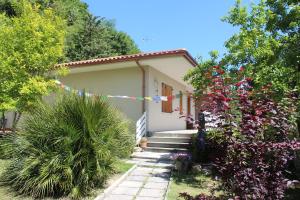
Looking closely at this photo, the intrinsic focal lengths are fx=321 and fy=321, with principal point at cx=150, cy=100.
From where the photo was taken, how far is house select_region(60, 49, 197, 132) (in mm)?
11367

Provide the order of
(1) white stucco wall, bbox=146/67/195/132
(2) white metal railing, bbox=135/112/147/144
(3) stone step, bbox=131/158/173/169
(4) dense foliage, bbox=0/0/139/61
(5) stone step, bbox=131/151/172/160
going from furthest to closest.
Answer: (4) dense foliage, bbox=0/0/139/61
(1) white stucco wall, bbox=146/67/195/132
(2) white metal railing, bbox=135/112/147/144
(5) stone step, bbox=131/151/172/160
(3) stone step, bbox=131/158/173/169

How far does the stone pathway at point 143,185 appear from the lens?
20.4 ft

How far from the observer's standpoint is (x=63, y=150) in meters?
6.27

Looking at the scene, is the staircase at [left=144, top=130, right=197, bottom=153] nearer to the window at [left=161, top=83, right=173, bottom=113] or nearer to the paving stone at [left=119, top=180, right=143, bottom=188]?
the window at [left=161, top=83, right=173, bottom=113]

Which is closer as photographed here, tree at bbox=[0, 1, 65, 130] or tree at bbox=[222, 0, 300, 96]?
tree at bbox=[222, 0, 300, 96]

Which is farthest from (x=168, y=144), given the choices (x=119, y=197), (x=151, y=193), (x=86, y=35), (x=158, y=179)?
(x=86, y=35)

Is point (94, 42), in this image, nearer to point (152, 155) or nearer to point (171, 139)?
point (171, 139)

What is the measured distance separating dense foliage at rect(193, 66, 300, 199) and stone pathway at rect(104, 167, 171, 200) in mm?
2915

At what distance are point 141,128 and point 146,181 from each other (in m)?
4.13

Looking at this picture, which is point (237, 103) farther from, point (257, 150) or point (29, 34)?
point (29, 34)

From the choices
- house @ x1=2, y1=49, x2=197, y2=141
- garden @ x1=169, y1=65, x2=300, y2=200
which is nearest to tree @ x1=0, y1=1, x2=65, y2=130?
house @ x1=2, y1=49, x2=197, y2=141

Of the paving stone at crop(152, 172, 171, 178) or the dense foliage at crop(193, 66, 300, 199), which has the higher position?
the dense foliage at crop(193, 66, 300, 199)

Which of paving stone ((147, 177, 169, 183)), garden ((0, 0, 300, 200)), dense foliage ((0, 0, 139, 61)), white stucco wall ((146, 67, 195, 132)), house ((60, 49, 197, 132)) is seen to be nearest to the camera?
garden ((0, 0, 300, 200))

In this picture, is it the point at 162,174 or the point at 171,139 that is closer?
the point at 162,174
